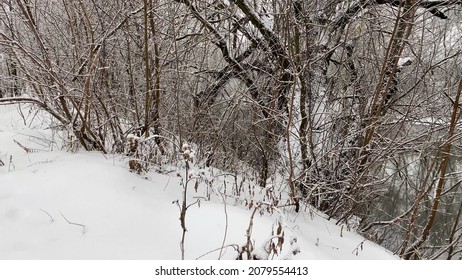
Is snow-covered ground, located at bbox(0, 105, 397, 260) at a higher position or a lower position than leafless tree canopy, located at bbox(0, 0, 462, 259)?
lower

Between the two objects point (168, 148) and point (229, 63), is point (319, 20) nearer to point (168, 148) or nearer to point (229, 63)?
point (229, 63)

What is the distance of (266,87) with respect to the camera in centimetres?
570

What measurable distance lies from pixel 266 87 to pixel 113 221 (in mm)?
3568

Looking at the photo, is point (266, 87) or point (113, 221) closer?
point (113, 221)

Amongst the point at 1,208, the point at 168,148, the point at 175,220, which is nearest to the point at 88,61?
the point at 168,148

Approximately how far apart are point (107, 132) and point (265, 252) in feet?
10.7

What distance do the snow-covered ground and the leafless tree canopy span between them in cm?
63

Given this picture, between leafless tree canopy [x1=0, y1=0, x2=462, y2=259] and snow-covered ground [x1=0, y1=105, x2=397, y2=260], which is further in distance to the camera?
leafless tree canopy [x1=0, y1=0, x2=462, y2=259]

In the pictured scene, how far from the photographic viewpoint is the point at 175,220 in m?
2.83

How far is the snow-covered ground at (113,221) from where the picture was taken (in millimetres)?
2393

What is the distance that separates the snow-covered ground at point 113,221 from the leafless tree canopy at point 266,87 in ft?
2.07

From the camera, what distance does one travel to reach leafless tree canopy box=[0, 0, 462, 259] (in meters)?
4.22

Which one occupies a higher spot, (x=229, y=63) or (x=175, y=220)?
(x=229, y=63)

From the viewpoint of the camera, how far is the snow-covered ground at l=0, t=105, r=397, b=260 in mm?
2393
